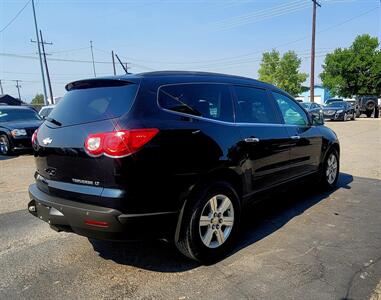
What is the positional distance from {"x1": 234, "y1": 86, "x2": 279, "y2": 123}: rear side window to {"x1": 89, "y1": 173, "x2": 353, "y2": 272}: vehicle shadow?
3.15ft

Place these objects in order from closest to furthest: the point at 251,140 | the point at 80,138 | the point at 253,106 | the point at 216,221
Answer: the point at 80,138 < the point at 216,221 < the point at 251,140 < the point at 253,106

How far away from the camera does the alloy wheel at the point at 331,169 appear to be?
5.97 m

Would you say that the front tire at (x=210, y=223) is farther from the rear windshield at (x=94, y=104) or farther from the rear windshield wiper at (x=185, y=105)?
the rear windshield at (x=94, y=104)

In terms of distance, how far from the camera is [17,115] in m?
11.6

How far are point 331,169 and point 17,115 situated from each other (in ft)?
32.6

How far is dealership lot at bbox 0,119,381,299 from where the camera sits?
301 centimetres

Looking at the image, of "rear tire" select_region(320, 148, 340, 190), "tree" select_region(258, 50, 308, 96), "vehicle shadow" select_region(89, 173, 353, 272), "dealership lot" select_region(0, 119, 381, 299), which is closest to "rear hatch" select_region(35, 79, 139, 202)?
"dealership lot" select_region(0, 119, 381, 299)

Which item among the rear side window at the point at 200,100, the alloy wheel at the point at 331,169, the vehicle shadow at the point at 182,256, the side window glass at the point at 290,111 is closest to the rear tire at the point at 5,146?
A: the vehicle shadow at the point at 182,256

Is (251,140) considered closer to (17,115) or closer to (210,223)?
(210,223)

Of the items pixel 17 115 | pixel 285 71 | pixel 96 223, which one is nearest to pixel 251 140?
pixel 96 223

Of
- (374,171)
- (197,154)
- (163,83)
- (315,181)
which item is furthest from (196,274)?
(374,171)

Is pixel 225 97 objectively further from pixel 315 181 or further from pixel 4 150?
pixel 4 150

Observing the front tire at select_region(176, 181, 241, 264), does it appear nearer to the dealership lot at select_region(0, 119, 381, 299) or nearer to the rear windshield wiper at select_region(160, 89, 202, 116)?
the dealership lot at select_region(0, 119, 381, 299)

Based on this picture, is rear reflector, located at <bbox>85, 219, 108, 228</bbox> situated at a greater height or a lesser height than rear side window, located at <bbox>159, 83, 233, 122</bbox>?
lesser
